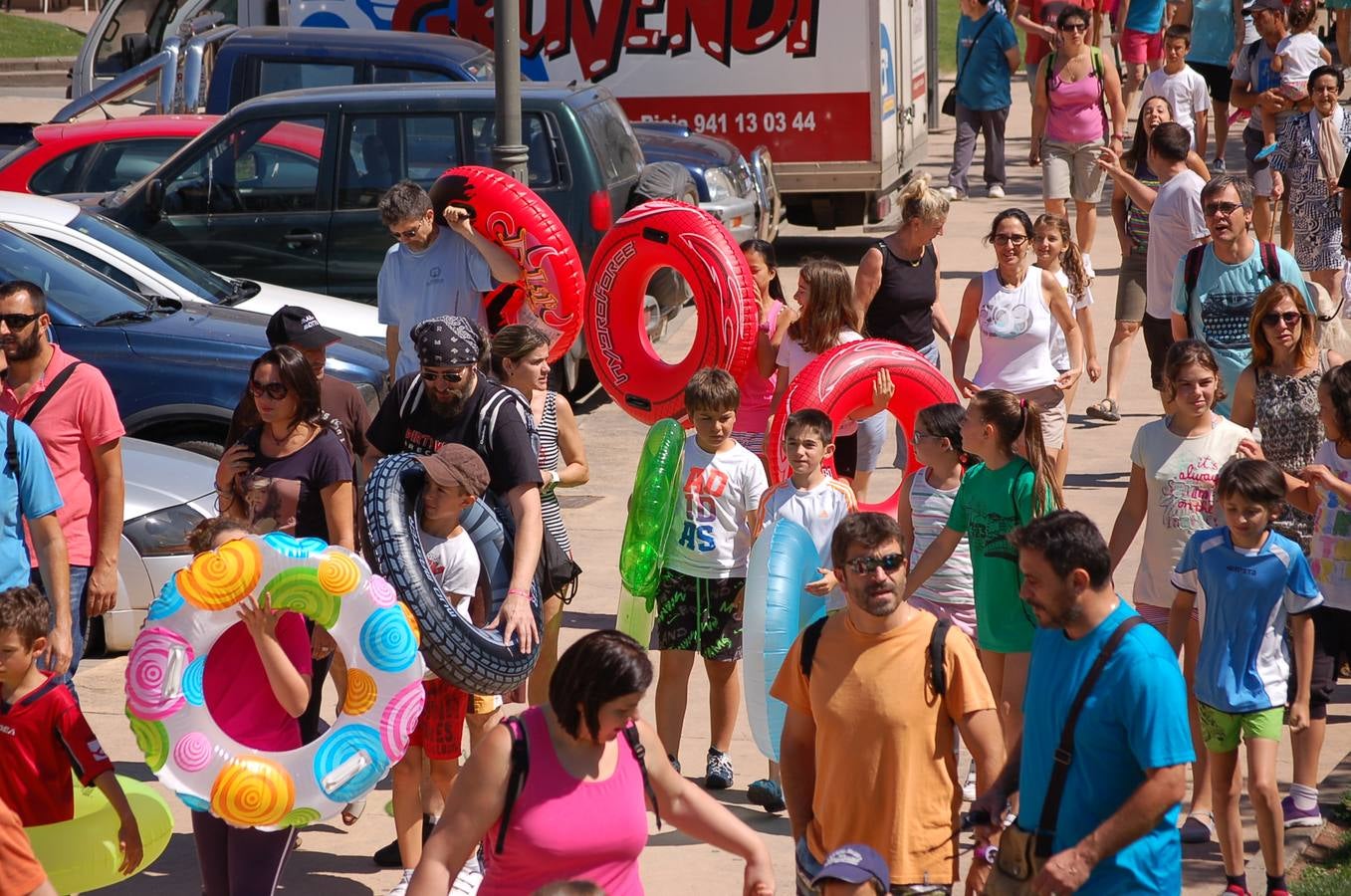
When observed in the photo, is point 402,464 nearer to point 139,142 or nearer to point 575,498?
point 575,498

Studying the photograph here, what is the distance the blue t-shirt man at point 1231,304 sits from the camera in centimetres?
823

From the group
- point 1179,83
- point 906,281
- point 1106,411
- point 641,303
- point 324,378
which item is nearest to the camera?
point 324,378

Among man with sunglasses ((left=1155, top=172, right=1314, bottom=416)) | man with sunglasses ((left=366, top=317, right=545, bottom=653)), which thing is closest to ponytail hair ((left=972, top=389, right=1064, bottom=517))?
man with sunglasses ((left=366, top=317, right=545, bottom=653))

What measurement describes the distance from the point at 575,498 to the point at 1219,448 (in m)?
4.90

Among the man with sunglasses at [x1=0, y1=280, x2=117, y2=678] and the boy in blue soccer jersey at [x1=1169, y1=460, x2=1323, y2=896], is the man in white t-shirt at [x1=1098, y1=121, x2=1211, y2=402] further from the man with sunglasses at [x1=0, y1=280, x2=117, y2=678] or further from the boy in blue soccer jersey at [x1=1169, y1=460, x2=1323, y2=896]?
the man with sunglasses at [x1=0, y1=280, x2=117, y2=678]

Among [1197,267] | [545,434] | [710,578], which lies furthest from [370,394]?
[1197,267]

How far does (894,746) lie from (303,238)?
321 inches

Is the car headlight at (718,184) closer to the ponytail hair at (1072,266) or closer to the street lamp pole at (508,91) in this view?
the street lamp pole at (508,91)

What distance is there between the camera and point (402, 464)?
541cm

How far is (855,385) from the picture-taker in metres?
7.51

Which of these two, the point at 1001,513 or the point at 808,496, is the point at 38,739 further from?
the point at 1001,513

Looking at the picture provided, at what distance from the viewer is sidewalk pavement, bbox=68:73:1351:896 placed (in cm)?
594

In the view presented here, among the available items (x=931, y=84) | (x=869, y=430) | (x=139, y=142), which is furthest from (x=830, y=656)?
(x=931, y=84)

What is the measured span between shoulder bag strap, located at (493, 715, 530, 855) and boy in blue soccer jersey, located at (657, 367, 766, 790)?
2562 mm
